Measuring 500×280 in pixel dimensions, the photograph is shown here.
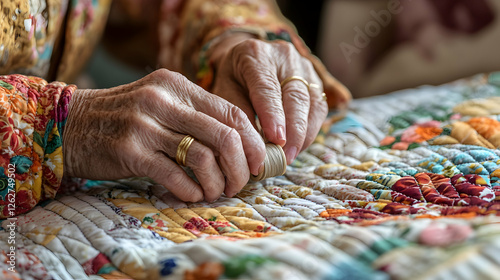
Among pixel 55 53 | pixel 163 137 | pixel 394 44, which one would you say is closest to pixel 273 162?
pixel 163 137

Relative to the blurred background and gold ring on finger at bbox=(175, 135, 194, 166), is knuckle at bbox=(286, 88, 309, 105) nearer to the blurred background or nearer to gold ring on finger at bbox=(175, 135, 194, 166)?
gold ring on finger at bbox=(175, 135, 194, 166)

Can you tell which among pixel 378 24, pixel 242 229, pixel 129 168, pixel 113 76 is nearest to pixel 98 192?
pixel 129 168

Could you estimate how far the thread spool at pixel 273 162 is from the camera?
0.62m

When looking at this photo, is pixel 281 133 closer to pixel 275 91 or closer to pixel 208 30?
pixel 275 91

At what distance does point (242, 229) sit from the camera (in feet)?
1.75

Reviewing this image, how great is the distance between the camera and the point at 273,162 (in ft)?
2.05

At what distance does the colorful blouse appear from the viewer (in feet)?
1.83

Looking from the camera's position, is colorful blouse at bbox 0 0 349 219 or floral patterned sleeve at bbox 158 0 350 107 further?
floral patterned sleeve at bbox 158 0 350 107

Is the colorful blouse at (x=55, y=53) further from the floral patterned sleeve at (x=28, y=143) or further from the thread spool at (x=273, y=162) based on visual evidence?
the thread spool at (x=273, y=162)

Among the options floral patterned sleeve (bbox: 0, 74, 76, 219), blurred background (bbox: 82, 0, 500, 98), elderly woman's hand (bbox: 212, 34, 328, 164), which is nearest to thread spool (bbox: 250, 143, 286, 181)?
elderly woman's hand (bbox: 212, 34, 328, 164)

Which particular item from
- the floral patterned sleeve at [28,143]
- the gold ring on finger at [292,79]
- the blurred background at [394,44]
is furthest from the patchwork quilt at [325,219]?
the blurred background at [394,44]

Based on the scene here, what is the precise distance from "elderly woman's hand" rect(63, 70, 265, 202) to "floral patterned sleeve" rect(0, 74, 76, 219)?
0.07 feet

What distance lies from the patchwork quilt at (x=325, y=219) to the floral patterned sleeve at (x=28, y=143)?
3cm

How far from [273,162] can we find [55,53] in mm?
519
